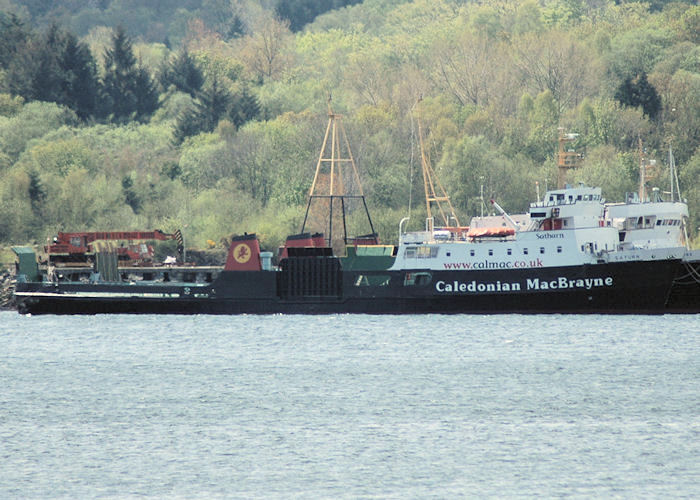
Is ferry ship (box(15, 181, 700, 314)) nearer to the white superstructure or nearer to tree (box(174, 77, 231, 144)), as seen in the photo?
the white superstructure

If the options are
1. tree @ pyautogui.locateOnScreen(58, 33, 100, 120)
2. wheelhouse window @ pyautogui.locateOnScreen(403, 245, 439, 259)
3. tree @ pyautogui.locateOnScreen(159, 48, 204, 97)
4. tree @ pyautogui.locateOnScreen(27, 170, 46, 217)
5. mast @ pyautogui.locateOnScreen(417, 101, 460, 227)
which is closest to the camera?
wheelhouse window @ pyautogui.locateOnScreen(403, 245, 439, 259)

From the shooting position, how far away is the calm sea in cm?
3203

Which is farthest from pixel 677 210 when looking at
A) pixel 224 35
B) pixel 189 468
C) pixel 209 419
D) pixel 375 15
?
pixel 224 35

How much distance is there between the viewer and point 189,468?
109 feet

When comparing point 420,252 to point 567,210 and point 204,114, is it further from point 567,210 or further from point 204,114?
point 204,114

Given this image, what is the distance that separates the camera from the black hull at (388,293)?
204 feet

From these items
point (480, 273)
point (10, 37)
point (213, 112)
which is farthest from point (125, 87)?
point (480, 273)

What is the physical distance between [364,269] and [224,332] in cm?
780

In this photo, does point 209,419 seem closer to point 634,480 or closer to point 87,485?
point 87,485

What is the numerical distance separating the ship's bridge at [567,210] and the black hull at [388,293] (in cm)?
234

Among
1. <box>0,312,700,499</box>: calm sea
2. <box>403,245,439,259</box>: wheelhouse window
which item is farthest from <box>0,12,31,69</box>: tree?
<box>403,245,439,259</box>: wheelhouse window

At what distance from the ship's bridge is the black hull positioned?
2341 mm

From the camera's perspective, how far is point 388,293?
65375mm

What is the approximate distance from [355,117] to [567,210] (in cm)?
5050
